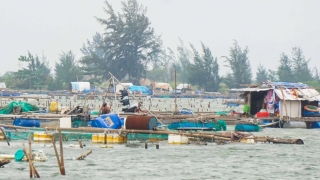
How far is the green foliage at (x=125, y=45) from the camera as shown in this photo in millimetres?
104000

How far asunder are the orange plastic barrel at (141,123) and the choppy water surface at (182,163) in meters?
0.79

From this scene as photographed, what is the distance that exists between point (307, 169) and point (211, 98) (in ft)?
261

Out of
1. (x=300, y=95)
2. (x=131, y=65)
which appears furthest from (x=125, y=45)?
(x=300, y=95)

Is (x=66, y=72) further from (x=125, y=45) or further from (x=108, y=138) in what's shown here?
(x=108, y=138)

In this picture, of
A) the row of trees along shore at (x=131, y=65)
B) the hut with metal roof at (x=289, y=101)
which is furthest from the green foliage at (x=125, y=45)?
the hut with metal roof at (x=289, y=101)

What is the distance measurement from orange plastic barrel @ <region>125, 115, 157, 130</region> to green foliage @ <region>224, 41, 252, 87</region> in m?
80.6

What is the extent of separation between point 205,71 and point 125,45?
527 inches

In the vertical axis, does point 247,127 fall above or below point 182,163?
above

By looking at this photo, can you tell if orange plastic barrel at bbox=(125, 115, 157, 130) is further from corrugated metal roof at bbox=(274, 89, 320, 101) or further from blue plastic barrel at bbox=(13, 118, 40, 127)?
corrugated metal roof at bbox=(274, 89, 320, 101)

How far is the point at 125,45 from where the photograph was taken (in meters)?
105

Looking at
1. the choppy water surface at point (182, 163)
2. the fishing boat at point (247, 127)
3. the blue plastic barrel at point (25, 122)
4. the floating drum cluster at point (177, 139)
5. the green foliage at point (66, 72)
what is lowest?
the choppy water surface at point (182, 163)

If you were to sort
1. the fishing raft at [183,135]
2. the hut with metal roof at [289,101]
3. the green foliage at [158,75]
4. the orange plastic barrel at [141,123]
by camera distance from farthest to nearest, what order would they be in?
the green foliage at [158,75] < the hut with metal roof at [289,101] < the orange plastic barrel at [141,123] < the fishing raft at [183,135]

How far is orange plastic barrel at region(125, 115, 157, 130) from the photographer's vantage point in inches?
1140

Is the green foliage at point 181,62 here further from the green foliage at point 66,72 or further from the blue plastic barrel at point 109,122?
the blue plastic barrel at point 109,122
